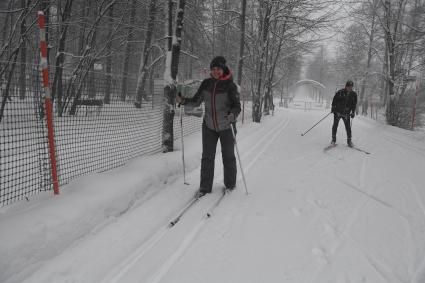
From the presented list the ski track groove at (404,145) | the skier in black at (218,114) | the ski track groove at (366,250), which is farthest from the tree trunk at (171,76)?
the ski track groove at (404,145)

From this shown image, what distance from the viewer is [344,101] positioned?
386 inches

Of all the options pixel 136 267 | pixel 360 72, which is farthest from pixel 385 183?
pixel 360 72

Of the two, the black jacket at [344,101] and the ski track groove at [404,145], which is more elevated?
the black jacket at [344,101]

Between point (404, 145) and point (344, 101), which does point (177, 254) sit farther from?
point (404, 145)

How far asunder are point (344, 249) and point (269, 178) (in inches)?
113

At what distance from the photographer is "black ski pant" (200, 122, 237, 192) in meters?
5.27

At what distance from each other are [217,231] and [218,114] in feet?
6.39

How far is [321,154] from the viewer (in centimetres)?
872

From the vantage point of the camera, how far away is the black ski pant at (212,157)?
527 centimetres

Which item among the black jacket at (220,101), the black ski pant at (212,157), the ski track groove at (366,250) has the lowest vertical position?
the ski track groove at (366,250)

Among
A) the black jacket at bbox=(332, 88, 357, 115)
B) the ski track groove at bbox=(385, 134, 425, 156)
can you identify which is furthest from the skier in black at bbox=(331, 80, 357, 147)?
the ski track groove at bbox=(385, 134, 425, 156)

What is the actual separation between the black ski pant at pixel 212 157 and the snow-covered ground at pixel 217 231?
226mm

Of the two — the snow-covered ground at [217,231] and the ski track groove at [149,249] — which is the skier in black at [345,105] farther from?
the ski track groove at [149,249]

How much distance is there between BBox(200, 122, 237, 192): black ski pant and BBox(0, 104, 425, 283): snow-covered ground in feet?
0.74
